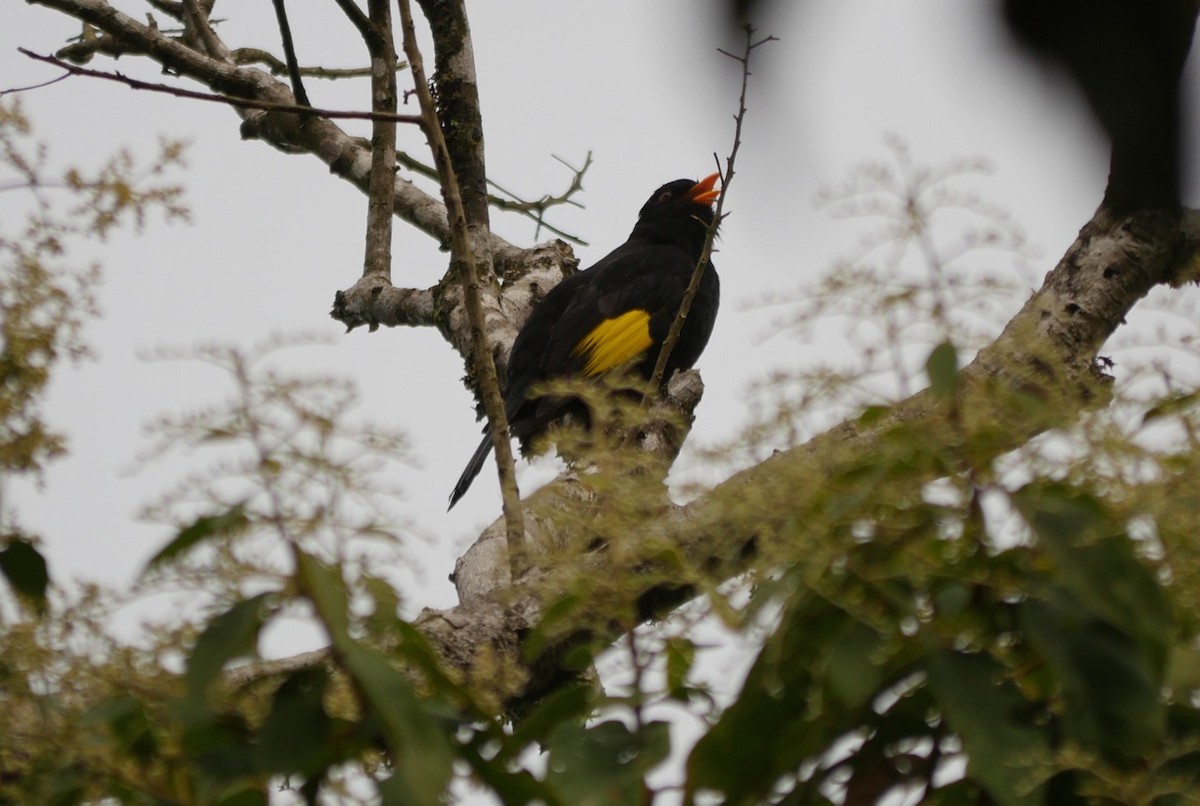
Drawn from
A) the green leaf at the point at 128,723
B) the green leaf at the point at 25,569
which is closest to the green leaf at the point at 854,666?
the green leaf at the point at 128,723

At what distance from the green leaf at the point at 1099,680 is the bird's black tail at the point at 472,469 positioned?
3.81 meters

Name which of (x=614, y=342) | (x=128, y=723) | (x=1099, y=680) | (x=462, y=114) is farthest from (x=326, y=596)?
(x=614, y=342)

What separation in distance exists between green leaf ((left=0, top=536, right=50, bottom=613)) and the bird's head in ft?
16.2

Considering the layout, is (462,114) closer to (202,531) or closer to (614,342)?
(614,342)

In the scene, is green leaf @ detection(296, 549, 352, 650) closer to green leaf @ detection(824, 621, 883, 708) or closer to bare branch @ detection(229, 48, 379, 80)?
green leaf @ detection(824, 621, 883, 708)

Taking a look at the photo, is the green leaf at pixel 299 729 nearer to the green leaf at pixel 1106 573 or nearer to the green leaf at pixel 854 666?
the green leaf at pixel 854 666

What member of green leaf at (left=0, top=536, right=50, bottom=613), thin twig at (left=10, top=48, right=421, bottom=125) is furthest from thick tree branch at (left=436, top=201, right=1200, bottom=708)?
thin twig at (left=10, top=48, right=421, bottom=125)

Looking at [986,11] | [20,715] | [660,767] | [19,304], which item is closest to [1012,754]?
[660,767]

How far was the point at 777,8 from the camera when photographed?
42cm

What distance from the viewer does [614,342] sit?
4.84 metres

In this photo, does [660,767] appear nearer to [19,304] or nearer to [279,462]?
[279,462]

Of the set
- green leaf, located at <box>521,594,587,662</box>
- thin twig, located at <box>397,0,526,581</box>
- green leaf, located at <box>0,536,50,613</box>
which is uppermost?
thin twig, located at <box>397,0,526,581</box>

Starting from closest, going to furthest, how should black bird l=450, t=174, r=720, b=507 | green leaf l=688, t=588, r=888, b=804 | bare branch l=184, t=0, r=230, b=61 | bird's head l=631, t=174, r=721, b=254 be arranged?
green leaf l=688, t=588, r=888, b=804, bare branch l=184, t=0, r=230, b=61, black bird l=450, t=174, r=720, b=507, bird's head l=631, t=174, r=721, b=254

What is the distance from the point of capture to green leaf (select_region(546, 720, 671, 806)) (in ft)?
2.60
